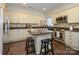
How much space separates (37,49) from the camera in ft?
9.55

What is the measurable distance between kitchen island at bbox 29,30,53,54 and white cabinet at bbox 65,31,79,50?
20.7 inches

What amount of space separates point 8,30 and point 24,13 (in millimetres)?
628

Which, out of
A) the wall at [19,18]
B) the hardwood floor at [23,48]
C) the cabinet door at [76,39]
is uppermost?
the wall at [19,18]

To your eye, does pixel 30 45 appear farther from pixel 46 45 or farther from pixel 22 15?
pixel 22 15

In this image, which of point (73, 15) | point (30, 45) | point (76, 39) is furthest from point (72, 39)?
point (30, 45)

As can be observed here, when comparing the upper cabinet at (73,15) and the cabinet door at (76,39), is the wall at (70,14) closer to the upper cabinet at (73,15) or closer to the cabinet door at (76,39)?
the upper cabinet at (73,15)

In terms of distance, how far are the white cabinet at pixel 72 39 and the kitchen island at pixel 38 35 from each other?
53 cm

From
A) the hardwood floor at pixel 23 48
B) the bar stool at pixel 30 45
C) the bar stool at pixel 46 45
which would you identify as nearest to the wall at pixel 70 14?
the bar stool at pixel 46 45

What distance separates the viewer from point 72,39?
298cm

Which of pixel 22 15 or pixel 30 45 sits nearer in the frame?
pixel 22 15

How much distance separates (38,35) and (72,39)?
0.99 meters

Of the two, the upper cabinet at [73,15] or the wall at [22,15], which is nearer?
the wall at [22,15]

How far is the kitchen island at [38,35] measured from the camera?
9.43 feet

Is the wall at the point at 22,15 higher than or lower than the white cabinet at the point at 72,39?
higher
